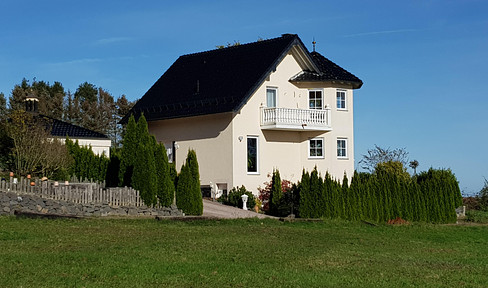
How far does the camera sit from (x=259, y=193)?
107ft

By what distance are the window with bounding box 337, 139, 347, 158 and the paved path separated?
7.27 m

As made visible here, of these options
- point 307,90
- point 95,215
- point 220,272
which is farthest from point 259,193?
point 220,272

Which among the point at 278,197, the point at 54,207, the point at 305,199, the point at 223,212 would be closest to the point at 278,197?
the point at 278,197

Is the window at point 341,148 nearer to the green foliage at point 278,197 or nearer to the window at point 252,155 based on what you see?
the green foliage at point 278,197

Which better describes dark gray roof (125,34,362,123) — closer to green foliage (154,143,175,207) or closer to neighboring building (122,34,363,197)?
neighboring building (122,34,363,197)

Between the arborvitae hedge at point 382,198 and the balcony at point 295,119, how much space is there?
16.0 ft

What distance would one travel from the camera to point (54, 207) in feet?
76.0

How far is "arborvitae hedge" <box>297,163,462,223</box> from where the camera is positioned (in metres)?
26.5

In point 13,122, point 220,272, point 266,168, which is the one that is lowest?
point 220,272

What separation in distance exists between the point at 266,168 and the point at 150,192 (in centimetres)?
978

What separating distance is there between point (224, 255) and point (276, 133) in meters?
19.2

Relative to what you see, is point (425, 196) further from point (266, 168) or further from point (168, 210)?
point (168, 210)

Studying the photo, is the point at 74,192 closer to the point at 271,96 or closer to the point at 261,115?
the point at 261,115

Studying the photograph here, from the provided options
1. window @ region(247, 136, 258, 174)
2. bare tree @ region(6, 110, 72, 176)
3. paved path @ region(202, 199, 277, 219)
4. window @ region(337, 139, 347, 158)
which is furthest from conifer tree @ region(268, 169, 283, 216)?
bare tree @ region(6, 110, 72, 176)
